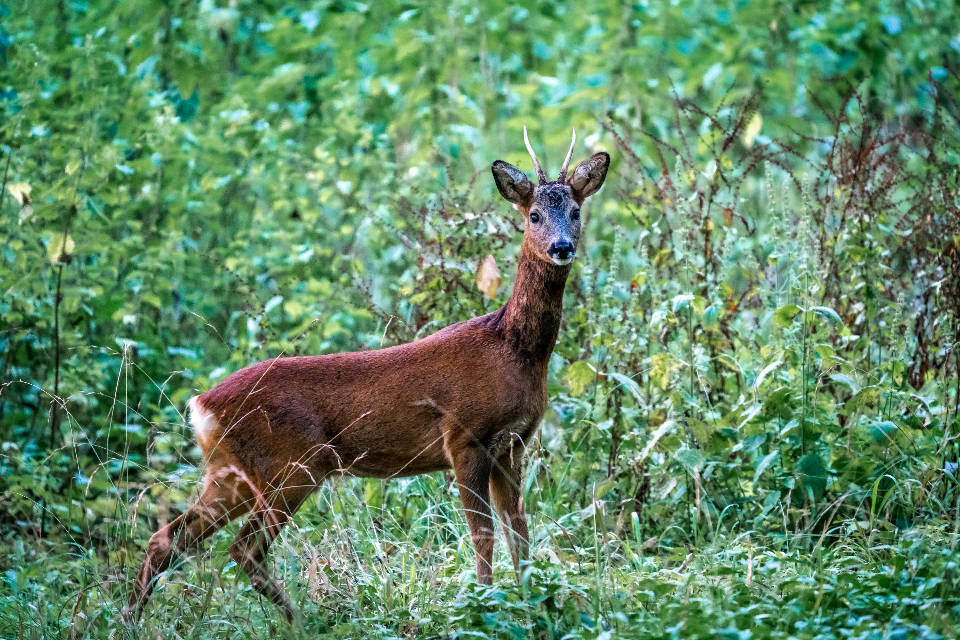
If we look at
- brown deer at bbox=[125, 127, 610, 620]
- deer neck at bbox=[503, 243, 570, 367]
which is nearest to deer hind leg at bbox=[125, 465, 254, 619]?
brown deer at bbox=[125, 127, 610, 620]

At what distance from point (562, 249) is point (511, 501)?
105cm

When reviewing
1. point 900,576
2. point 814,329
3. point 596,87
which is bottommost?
point 900,576

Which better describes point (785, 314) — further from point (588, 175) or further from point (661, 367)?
point (588, 175)

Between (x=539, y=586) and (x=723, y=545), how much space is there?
1174 mm

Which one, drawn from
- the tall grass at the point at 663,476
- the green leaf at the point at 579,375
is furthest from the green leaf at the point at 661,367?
the green leaf at the point at 579,375

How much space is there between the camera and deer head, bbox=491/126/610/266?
4336 mm

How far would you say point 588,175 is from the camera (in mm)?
4645

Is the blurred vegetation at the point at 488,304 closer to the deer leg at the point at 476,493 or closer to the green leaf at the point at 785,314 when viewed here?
the green leaf at the point at 785,314

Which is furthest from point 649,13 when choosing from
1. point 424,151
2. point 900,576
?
point 900,576

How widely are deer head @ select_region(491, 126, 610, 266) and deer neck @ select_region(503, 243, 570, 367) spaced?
70 mm

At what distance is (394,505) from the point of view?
5.40 meters

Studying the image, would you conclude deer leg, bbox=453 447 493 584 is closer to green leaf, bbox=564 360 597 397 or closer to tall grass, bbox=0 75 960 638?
tall grass, bbox=0 75 960 638

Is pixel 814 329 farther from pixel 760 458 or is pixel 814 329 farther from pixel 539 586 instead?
pixel 539 586

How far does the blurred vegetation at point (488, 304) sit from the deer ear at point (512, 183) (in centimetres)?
76
